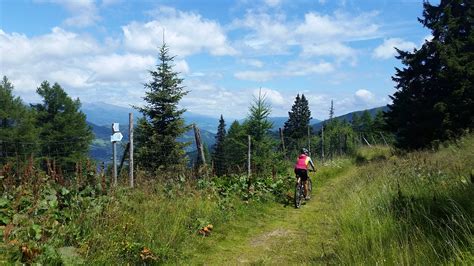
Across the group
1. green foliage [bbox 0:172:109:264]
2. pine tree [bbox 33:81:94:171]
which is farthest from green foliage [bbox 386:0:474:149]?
pine tree [bbox 33:81:94:171]

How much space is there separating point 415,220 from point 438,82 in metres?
21.6

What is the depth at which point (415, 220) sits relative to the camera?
527 cm

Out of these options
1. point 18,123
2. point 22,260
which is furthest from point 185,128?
point 18,123

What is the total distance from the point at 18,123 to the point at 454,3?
165ft

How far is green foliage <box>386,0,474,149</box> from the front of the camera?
878 inches

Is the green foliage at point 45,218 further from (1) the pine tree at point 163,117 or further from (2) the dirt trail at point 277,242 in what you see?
(1) the pine tree at point 163,117

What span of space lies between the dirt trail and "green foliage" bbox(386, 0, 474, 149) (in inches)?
629

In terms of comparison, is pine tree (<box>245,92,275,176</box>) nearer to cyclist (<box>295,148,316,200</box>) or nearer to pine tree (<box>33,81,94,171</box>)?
cyclist (<box>295,148,316,200</box>)

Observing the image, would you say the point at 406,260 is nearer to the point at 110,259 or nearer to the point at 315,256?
the point at 315,256

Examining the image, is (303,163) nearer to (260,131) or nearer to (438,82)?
(260,131)

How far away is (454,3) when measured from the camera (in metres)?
25.2

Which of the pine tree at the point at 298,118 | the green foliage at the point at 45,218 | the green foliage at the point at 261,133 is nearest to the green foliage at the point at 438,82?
the green foliage at the point at 261,133

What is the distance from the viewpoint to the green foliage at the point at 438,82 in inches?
878

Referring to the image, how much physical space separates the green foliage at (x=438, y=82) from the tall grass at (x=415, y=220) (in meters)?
16.7
